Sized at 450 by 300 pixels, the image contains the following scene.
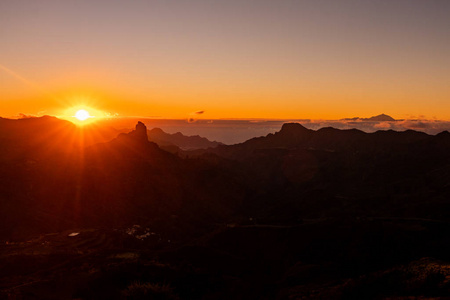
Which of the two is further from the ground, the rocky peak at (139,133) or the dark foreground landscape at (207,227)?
the rocky peak at (139,133)

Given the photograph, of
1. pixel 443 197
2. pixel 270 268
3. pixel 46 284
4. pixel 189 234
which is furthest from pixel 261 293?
pixel 443 197

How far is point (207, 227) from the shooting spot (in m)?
115

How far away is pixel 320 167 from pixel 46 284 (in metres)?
177

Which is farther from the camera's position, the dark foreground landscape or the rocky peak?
the rocky peak

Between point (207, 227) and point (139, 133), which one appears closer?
point (207, 227)

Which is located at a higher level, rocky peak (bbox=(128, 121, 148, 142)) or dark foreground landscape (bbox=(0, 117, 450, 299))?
rocky peak (bbox=(128, 121, 148, 142))

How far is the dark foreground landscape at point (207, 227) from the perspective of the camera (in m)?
35.8

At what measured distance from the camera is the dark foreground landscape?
3578cm

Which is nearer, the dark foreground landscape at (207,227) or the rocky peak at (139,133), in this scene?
the dark foreground landscape at (207,227)

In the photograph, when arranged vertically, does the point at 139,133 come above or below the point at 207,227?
above

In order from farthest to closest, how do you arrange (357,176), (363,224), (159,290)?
(357,176), (363,224), (159,290)

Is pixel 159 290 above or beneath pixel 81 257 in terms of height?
above

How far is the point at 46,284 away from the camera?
38.7m

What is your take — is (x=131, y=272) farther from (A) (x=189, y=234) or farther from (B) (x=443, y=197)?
(B) (x=443, y=197)
